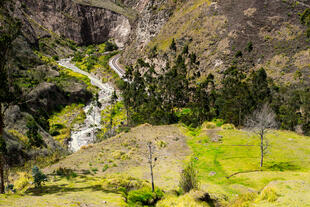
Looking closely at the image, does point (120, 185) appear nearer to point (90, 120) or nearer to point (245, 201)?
point (245, 201)

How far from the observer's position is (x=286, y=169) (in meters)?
40.2

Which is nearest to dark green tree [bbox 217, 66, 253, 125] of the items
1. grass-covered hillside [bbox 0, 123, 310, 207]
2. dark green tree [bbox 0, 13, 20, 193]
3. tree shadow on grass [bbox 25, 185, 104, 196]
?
grass-covered hillside [bbox 0, 123, 310, 207]

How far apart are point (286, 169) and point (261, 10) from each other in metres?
106

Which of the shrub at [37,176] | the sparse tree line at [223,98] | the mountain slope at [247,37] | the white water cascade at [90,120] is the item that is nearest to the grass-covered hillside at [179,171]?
the shrub at [37,176]

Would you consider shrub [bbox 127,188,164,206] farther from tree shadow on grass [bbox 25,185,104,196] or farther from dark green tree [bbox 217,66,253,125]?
dark green tree [bbox 217,66,253,125]

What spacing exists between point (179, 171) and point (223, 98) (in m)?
60.2

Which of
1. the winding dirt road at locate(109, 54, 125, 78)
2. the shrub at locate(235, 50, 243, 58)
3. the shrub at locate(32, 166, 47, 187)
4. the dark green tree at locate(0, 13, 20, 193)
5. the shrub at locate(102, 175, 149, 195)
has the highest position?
the winding dirt road at locate(109, 54, 125, 78)

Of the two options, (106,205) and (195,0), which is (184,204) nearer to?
(106,205)

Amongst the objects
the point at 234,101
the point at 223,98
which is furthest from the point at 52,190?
the point at 223,98

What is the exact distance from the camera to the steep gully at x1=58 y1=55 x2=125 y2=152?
277ft

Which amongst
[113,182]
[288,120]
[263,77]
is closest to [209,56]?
[263,77]

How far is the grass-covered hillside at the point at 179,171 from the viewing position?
17.0 meters

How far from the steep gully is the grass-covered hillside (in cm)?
3291

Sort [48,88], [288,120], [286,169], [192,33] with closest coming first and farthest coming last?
[286,169] < [288,120] < [48,88] < [192,33]
